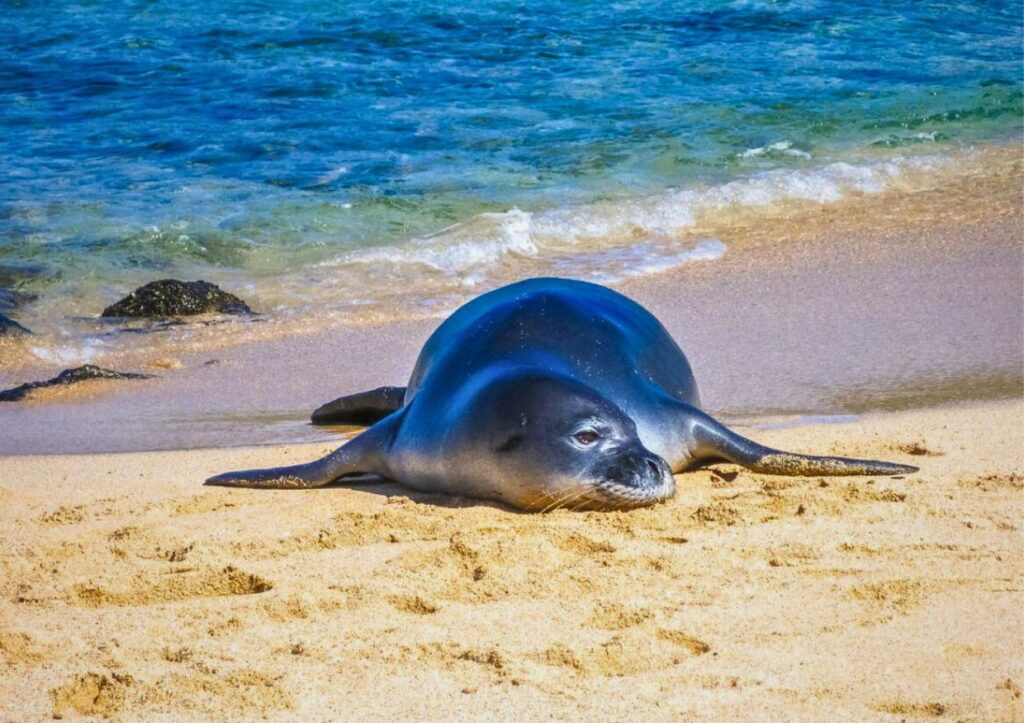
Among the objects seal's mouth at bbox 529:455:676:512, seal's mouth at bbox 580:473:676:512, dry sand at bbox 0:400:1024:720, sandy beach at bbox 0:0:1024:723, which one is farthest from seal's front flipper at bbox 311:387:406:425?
seal's mouth at bbox 580:473:676:512

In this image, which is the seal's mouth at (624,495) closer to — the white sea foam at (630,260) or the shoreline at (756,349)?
the shoreline at (756,349)

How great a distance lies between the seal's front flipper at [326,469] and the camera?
569 cm

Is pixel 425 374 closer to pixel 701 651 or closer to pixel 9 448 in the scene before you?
pixel 9 448

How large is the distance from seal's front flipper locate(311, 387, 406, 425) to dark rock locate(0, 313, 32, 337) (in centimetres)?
274

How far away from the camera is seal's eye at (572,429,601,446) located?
525 centimetres

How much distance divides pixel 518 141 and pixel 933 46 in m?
6.57

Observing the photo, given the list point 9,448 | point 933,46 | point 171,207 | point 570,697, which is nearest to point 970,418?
point 570,697

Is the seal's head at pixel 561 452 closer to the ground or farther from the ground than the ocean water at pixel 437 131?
farther from the ground

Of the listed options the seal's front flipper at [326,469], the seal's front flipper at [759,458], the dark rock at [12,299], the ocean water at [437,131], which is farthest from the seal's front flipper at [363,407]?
the dark rock at [12,299]

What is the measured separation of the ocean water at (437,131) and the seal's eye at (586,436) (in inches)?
161

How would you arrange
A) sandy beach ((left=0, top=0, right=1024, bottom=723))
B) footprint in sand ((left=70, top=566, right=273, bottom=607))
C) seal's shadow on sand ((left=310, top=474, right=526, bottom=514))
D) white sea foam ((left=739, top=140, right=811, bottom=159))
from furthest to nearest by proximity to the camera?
white sea foam ((left=739, top=140, right=811, bottom=159)) → seal's shadow on sand ((left=310, top=474, right=526, bottom=514)) → footprint in sand ((left=70, top=566, right=273, bottom=607)) → sandy beach ((left=0, top=0, right=1024, bottom=723))

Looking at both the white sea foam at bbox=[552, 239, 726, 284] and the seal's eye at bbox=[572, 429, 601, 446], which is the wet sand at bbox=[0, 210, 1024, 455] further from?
the seal's eye at bbox=[572, 429, 601, 446]

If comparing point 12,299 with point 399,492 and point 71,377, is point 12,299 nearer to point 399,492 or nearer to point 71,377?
point 71,377

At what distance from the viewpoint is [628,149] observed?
13.6m
